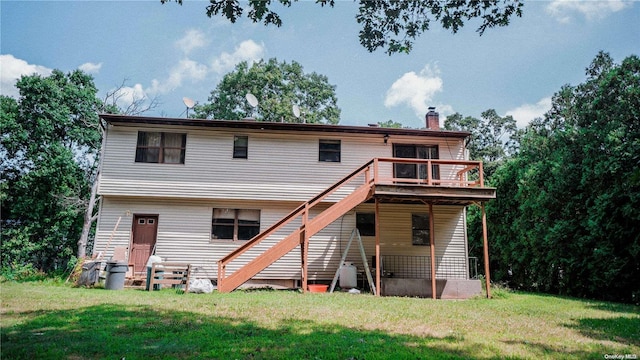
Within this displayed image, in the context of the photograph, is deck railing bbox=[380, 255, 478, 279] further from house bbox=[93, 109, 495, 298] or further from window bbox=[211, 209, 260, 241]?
window bbox=[211, 209, 260, 241]

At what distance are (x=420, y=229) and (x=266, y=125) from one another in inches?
285

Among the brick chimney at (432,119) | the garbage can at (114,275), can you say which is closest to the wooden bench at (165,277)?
the garbage can at (114,275)

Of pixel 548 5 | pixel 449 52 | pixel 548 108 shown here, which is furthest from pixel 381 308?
pixel 548 108

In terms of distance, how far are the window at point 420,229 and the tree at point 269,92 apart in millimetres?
18127

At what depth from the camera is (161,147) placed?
15.0 m

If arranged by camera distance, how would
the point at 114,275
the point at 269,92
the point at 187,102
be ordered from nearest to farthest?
the point at 114,275 → the point at 187,102 → the point at 269,92

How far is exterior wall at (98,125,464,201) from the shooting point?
47.6 ft

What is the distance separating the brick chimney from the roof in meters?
1.35

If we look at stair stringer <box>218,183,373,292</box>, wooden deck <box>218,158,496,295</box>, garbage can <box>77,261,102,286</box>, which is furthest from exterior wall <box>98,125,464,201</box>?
garbage can <box>77,261,102,286</box>

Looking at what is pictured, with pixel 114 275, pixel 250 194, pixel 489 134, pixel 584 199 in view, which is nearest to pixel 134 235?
pixel 114 275

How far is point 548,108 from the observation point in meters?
20.8

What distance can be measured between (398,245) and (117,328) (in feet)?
36.4

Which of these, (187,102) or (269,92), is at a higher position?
(269,92)

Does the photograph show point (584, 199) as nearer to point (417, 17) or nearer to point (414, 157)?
point (414, 157)
